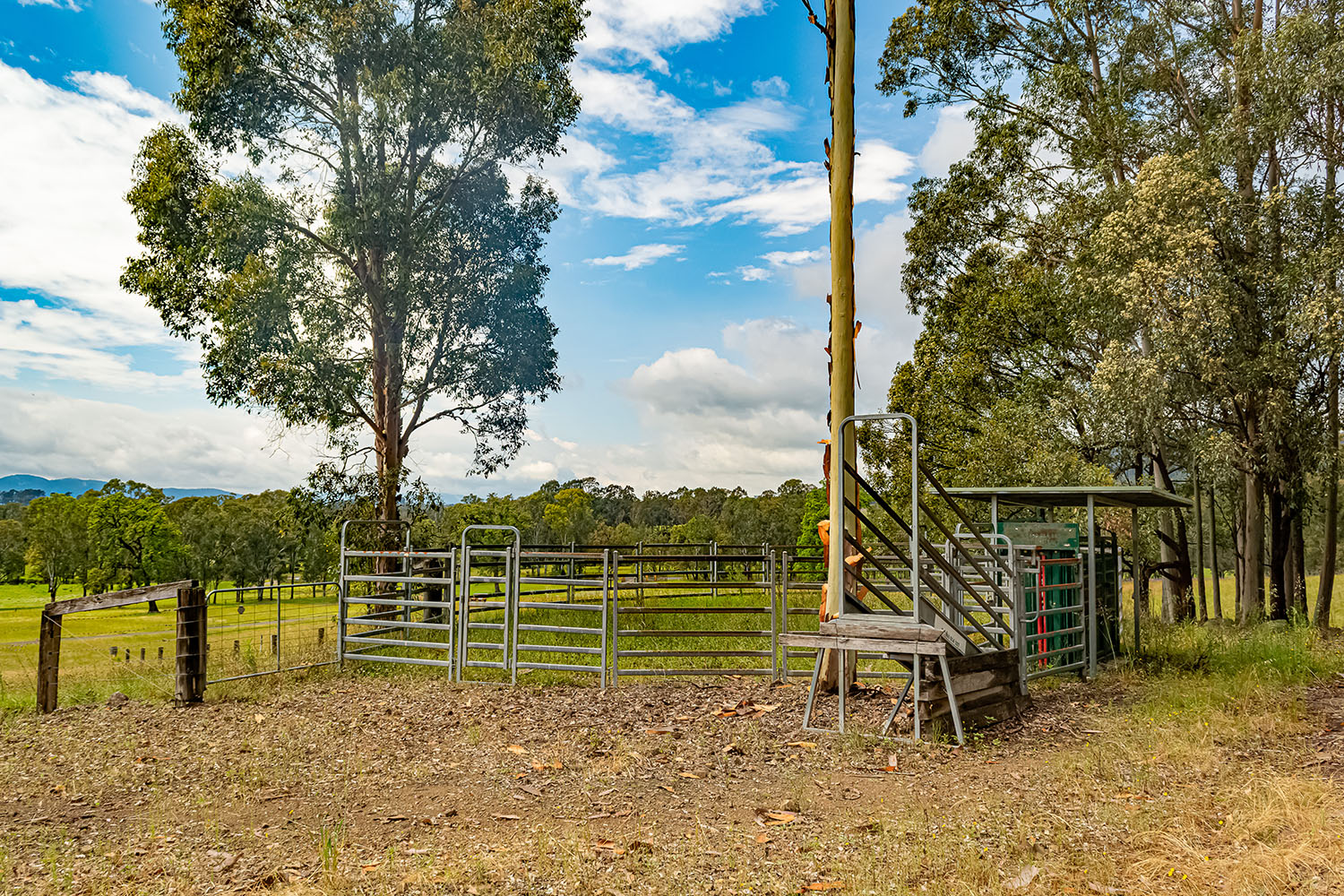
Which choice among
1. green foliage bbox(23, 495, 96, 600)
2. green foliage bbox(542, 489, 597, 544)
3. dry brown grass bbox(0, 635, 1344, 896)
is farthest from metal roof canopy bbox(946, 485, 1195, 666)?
green foliage bbox(23, 495, 96, 600)

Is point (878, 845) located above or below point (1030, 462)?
below

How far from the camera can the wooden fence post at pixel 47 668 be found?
10.6 meters

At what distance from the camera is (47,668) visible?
10656 millimetres

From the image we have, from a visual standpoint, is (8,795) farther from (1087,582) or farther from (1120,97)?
(1120,97)

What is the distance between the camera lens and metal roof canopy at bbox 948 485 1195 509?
1067 cm

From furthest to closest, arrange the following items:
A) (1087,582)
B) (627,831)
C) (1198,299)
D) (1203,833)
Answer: (1198,299), (1087,582), (627,831), (1203,833)

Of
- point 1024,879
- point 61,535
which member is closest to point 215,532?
point 61,535

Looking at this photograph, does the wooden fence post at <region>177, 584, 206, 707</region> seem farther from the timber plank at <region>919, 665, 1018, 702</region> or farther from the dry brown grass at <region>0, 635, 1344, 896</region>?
the timber plank at <region>919, 665, 1018, 702</region>

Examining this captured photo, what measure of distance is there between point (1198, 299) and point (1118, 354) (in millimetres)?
1619

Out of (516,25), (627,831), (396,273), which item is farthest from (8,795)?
(516,25)

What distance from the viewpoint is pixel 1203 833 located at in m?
5.27

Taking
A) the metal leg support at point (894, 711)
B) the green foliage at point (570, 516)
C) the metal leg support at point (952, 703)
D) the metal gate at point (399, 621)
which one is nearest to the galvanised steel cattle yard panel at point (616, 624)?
the metal gate at point (399, 621)

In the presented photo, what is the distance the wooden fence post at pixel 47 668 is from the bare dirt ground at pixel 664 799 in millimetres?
629

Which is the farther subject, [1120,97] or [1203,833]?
[1120,97]
